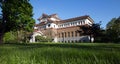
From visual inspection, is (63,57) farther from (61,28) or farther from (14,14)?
(61,28)

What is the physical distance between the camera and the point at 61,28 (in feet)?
199

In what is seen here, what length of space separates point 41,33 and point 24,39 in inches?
405

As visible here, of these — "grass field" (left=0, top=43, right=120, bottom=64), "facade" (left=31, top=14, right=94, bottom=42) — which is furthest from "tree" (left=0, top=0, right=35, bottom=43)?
"facade" (left=31, top=14, right=94, bottom=42)

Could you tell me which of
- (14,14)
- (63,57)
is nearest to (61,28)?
(14,14)

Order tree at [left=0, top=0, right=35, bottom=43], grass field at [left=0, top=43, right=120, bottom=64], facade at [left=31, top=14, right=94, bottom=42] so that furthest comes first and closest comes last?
1. facade at [left=31, top=14, right=94, bottom=42]
2. tree at [left=0, top=0, right=35, bottom=43]
3. grass field at [left=0, top=43, right=120, bottom=64]

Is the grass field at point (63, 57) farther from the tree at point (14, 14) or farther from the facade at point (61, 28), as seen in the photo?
the facade at point (61, 28)

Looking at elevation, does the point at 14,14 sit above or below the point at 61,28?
below

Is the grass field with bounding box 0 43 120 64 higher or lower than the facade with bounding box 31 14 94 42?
lower

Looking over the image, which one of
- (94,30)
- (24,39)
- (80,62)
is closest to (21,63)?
(80,62)

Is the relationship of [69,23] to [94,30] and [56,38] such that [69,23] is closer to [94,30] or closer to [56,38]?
[56,38]

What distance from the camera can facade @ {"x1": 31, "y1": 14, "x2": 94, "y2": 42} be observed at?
55.7 m

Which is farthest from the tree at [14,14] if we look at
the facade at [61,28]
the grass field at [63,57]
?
the facade at [61,28]

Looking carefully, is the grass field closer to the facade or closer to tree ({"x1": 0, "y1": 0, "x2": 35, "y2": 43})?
tree ({"x1": 0, "y1": 0, "x2": 35, "y2": 43})

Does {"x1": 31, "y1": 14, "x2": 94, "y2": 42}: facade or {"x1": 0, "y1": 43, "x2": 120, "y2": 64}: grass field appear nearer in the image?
{"x1": 0, "y1": 43, "x2": 120, "y2": 64}: grass field
